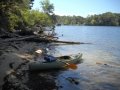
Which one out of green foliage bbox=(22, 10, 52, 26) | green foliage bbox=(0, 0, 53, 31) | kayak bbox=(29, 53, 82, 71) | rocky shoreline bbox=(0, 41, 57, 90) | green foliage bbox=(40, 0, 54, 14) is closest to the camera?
rocky shoreline bbox=(0, 41, 57, 90)

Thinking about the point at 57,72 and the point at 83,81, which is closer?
the point at 83,81

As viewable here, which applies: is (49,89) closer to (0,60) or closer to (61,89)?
(61,89)

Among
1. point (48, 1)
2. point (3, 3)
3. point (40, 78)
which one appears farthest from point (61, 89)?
point (48, 1)

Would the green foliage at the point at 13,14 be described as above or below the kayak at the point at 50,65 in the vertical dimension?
above

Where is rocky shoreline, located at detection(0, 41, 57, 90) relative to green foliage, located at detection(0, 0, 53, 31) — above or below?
below

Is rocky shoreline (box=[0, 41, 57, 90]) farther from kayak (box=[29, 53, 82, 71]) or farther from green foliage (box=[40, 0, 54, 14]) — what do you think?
green foliage (box=[40, 0, 54, 14])

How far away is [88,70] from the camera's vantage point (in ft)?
80.6

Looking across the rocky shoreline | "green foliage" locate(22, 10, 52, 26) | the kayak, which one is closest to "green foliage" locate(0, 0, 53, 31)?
"green foliage" locate(22, 10, 52, 26)

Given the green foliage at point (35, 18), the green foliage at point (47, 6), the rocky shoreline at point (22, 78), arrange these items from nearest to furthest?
the rocky shoreline at point (22, 78)
the green foliage at point (35, 18)
the green foliage at point (47, 6)

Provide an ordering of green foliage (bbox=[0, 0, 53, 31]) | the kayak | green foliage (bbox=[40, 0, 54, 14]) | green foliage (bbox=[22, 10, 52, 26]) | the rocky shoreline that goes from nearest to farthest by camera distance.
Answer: the rocky shoreline, the kayak, green foliage (bbox=[0, 0, 53, 31]), green foliage (bbox=[22, 10, 52, 26]), green foliage (bbox=[40, 0, 54, 14])

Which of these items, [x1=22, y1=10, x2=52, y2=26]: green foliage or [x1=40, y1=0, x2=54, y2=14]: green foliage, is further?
[x1=40, y1=0, x2=54, y2=14]: green foliage

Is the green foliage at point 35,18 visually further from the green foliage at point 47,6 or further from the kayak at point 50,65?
the kayak at point 50,65

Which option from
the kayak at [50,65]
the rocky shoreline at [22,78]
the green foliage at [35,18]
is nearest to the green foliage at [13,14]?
the green foliage at [35,18]

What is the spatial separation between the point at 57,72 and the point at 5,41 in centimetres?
1563
